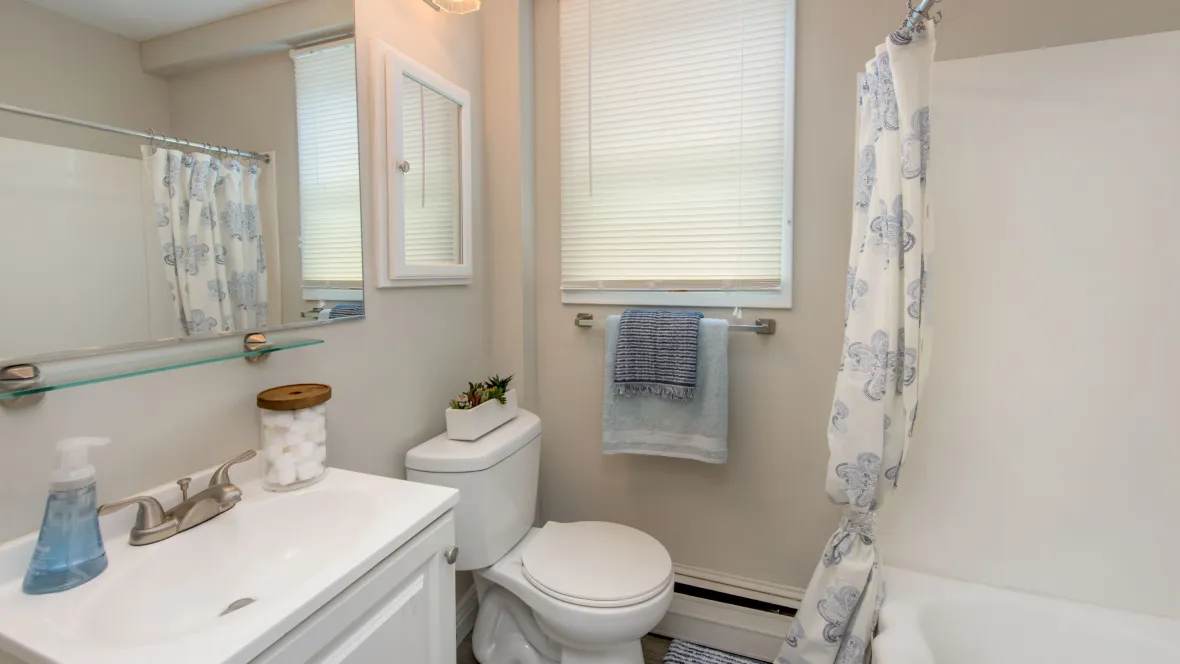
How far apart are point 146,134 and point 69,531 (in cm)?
64

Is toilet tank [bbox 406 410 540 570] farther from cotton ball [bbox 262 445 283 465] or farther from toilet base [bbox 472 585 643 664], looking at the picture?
cotton ball [bbox 262 445 283 465]

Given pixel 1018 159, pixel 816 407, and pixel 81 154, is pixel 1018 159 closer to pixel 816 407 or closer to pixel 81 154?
pixel 816 407

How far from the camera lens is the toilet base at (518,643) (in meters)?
1.42

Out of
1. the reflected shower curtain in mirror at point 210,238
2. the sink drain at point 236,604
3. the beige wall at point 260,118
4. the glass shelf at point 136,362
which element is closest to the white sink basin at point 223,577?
the sink drain at point 236,604

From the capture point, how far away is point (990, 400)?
1.39m

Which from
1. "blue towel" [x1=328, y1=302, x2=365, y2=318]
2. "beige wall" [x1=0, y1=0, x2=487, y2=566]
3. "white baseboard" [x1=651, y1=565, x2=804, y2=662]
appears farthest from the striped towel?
"blue towel" [x1=328, y1=302, x2=365, y2=318]

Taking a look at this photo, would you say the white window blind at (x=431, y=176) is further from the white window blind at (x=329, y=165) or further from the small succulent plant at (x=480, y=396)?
the small succulent plant at (x=480, y=396)

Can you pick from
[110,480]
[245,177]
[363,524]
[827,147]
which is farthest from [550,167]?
[110,480]

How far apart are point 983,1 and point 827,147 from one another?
1.70ft

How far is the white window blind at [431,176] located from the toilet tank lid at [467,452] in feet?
1.75

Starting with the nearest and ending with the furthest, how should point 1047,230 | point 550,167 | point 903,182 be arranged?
1. point 903,182
2. point 1047,230
3. point 550,167

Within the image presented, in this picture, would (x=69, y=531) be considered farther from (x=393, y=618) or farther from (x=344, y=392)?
(x=344, y=392)

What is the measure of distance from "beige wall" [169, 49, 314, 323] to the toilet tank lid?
1.61ft

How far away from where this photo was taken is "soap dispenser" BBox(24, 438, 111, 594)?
0.69 metres
